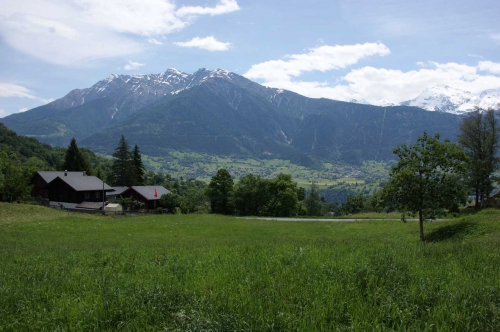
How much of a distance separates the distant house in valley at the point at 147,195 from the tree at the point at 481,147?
65.1 m

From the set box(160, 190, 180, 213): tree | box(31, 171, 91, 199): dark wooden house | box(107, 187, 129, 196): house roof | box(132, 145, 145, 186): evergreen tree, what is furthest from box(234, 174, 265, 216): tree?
box(132, 145, 145, 186): evergreen tree

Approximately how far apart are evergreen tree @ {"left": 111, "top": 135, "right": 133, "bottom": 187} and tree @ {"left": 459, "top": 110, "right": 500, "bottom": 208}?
87.6 meters

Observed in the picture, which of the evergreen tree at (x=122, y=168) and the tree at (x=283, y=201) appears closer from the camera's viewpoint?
the tree at (x=283, y=201)

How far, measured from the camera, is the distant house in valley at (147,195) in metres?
81.1

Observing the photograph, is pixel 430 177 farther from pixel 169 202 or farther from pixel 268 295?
pixel 169 202

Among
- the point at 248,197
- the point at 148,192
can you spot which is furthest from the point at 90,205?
the point at 248,197

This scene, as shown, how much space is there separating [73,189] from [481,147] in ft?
258

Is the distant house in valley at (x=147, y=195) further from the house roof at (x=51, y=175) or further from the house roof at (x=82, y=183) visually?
the house roof at (x=51, y=175)

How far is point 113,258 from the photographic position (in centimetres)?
987

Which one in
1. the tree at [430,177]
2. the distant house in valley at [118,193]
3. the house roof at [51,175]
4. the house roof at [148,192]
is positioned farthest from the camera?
the distant house in valley at [118,193]

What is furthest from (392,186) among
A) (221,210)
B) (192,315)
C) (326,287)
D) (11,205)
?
(221,210)

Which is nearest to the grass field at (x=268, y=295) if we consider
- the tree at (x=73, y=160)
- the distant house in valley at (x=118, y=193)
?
the distant house in valley at (x=118, y=193)

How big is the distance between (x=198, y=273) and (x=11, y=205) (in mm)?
51319

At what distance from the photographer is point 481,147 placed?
44125mm
